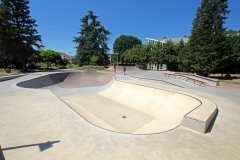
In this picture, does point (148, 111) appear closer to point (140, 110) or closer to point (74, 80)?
point (140, 110)

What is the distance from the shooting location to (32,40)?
27328 millimetres

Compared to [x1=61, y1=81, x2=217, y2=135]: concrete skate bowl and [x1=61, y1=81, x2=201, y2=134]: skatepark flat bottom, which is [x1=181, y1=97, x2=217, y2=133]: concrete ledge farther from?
[x1=61, y1=81, x2=201, y2=134]: skatepark flat bottom

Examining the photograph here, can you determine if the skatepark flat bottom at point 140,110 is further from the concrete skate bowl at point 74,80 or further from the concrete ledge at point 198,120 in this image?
the concrete skate bowl at point 74,80

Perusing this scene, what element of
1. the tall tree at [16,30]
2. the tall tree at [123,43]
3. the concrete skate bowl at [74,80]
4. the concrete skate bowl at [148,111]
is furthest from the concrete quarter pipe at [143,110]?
the tall tree at [123,43]

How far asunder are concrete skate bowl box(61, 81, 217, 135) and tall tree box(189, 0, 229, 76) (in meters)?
14.5

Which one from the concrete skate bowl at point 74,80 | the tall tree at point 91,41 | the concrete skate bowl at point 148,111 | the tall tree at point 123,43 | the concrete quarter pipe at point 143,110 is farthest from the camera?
the tall tree at point 123,43

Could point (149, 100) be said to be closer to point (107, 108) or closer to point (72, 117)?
point (107, 108)

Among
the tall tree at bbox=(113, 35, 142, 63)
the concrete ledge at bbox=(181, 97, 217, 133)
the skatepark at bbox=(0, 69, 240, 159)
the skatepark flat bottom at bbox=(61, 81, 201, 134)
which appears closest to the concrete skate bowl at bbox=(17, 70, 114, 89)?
the skatepark flat bottom at bbox=(61, 81, 201, 134)

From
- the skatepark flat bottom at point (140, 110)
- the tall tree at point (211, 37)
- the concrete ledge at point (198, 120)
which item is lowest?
the skatepark flat bottom at point (140, 110)

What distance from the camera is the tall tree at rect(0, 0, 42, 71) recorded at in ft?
78.7

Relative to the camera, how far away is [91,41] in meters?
44.9

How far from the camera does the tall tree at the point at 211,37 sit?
20.9 m

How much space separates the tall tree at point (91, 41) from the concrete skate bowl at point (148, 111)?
33.4m

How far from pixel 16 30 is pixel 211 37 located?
3181 centimetres
